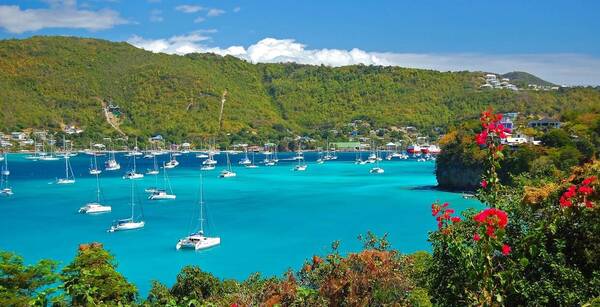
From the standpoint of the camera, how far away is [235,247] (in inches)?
1626

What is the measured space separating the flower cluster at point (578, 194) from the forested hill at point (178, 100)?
462ft

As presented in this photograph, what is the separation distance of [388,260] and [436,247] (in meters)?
4.23

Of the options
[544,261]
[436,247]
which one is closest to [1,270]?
[436,247]

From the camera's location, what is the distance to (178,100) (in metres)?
175

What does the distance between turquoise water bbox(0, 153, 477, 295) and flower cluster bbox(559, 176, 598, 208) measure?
26171 millimetres

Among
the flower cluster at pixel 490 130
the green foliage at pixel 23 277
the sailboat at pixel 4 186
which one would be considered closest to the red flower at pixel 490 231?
the flower cluster at pixel 490 130

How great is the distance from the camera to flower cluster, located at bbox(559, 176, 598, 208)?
7082mm

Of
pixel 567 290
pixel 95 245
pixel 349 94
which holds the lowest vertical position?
pixel 95 245

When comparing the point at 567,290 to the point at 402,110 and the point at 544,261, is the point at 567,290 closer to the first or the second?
the point at 544,261

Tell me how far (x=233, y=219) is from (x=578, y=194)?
45.7m

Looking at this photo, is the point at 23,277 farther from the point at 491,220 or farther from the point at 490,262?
the point at 491,220

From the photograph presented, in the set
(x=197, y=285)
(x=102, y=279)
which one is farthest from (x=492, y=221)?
(x=197, y=285)

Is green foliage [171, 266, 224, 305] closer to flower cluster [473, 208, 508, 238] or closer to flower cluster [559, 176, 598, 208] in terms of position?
flower cluster [559, 176, 598, 208]

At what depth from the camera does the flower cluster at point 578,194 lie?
708cm
